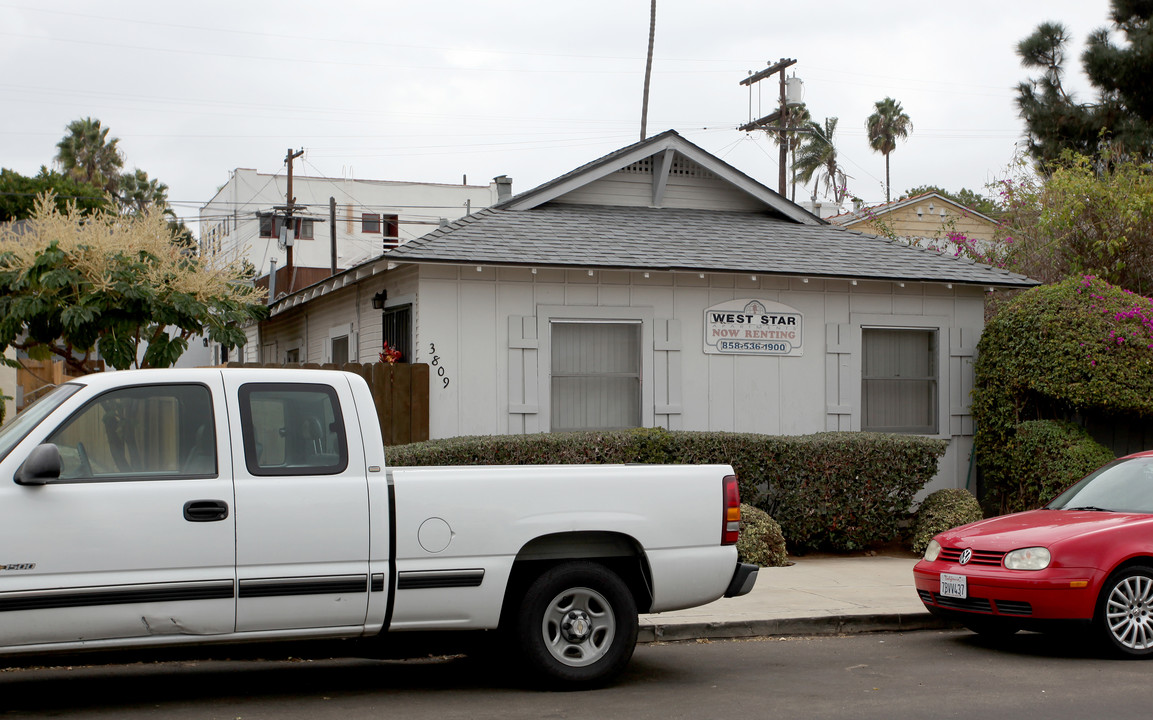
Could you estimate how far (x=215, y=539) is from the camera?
6004mm

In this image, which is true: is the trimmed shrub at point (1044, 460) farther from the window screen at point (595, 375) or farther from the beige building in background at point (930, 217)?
the beige building in background at point (930, 217)

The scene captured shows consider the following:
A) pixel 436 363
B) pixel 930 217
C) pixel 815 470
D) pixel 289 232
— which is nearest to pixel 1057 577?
pixel 815 470

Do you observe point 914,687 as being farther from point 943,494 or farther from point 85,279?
point 85,279

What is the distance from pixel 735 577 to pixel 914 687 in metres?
1.29

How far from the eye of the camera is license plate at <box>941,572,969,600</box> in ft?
26.7

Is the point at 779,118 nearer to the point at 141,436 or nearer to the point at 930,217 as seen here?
the point at 930,217

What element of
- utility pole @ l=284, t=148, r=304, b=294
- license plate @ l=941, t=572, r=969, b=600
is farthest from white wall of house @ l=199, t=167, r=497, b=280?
license plate @ l=941, t=572, r=969, b=600

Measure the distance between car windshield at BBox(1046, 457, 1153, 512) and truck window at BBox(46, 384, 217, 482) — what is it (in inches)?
258

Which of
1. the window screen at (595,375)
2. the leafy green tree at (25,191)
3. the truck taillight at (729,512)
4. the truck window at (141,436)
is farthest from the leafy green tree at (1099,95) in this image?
the leafy green tree at (25,191)

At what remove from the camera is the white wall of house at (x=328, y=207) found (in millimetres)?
47594

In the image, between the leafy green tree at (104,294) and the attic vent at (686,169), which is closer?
the leafy green tree at (104,294)

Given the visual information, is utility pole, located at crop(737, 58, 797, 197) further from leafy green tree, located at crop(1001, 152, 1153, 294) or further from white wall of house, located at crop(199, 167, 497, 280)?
white wall of house, located at crop(199, 167, 497, 280)

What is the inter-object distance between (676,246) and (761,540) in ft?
13.9

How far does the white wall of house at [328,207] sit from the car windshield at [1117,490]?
1568 inches
